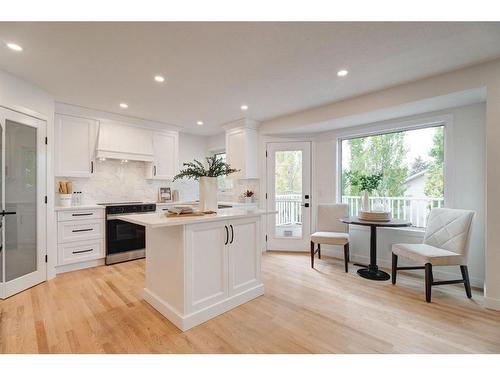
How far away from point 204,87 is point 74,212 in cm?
258

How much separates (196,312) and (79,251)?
246 cm

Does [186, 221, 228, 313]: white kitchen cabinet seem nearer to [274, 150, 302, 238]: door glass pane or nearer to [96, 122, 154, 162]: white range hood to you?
[274, 150, 302, 238]: door glass pane

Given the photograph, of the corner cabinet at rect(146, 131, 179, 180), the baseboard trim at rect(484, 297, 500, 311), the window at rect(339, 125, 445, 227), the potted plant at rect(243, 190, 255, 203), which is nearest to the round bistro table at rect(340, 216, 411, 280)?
the window at rect(339, 125, 445, 227)

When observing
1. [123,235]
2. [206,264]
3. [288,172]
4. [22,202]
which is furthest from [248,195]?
[22,202]

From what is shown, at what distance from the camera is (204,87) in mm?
2838

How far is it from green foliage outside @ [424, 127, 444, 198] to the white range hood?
14.9 ft

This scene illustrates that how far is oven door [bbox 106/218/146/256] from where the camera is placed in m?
3.58

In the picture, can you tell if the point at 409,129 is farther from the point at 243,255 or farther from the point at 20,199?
the point at 20,199

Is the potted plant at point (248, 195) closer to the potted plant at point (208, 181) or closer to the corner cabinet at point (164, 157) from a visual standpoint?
the corner cabinet at point (164, 157)

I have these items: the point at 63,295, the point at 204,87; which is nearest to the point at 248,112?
the point at 204,87

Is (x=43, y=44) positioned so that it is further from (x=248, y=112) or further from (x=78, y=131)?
(x=248, y=112)

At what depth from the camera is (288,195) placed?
172 inches

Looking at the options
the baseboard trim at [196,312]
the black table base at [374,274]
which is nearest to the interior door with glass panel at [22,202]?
the baseboard trim at [196,312]

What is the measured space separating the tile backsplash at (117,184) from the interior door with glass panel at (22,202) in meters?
0.78
